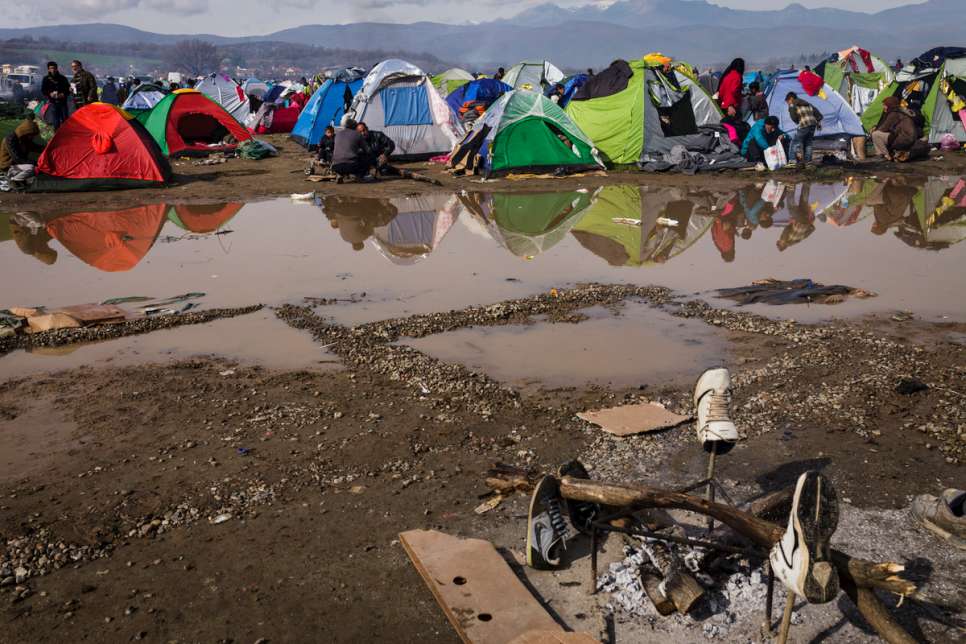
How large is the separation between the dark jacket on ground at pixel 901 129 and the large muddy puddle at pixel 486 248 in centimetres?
310

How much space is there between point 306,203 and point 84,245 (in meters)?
Answer: 4.14

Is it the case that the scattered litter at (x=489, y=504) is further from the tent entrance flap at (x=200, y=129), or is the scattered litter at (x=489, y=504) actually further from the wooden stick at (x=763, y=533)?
the tent entrance flap at (x=200, y=129)

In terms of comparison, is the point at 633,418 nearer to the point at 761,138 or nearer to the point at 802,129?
the point at 761,138

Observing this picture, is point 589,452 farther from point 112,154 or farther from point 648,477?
point 112,154

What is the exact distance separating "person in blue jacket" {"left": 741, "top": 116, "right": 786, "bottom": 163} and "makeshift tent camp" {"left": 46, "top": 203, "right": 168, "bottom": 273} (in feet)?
38.6

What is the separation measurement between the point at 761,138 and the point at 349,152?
28.0 ft

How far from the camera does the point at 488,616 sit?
3.44 metres

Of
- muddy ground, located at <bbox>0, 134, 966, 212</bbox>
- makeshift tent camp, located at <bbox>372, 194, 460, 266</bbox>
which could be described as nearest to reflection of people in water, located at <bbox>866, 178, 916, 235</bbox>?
muddy ground, located at <bbox>0, 134, 966, 212</bbox>

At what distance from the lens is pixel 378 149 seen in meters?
16.3

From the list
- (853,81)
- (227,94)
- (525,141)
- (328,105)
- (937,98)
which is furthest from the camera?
(227,94)

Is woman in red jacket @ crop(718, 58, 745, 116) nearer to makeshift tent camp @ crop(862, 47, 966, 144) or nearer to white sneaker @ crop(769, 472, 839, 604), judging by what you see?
makeshift tent camp @ crop(862, 47, 966, 144)

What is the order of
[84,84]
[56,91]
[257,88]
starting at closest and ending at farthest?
[56,91]
[84,84]
[257,88]

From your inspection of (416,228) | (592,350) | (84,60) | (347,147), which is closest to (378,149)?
(347,147)

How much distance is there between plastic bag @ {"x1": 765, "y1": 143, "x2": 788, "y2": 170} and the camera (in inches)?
647
